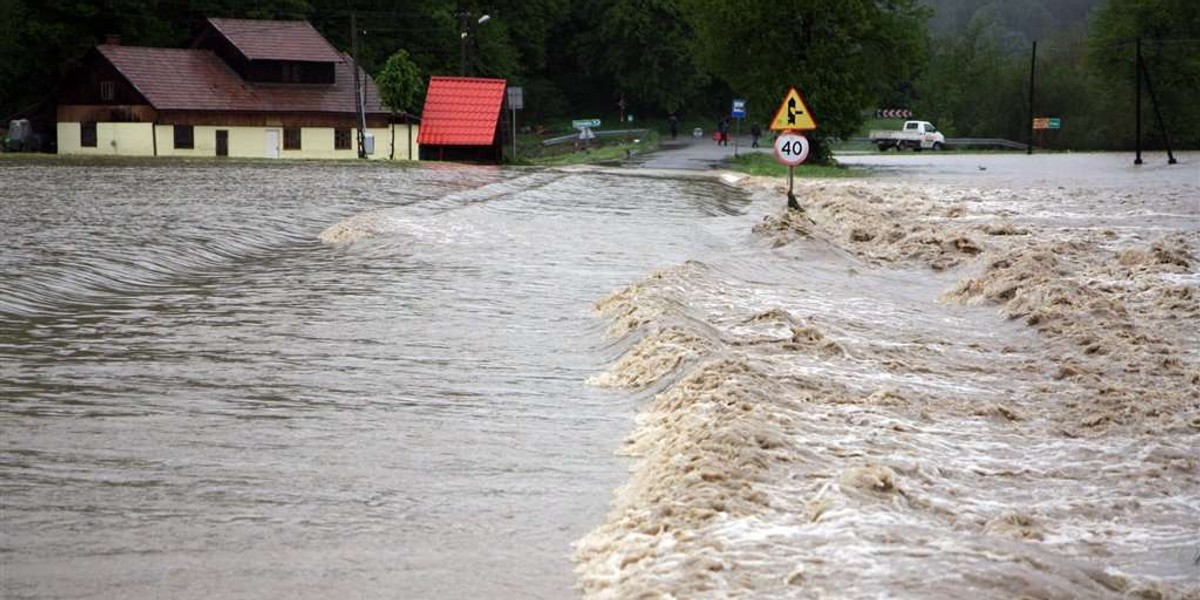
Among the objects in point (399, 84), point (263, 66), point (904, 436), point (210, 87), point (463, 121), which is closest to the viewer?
point (904, 436)

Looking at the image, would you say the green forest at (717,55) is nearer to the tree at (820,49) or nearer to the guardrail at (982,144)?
the tree at (820,49)

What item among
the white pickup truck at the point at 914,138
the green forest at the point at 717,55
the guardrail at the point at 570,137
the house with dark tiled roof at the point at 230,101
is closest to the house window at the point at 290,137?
the house with dark tiled roof at the point at 230,101

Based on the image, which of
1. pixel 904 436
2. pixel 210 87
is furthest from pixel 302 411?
pixel 210 87

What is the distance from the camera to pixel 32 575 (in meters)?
6.54

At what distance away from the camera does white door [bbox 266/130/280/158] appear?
75125 mm

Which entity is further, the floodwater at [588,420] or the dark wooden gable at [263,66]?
the dark wooden gable at [263,66]

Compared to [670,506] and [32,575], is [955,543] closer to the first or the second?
[670,506]

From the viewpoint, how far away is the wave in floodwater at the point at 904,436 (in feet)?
22.1

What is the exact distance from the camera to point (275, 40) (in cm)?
7594

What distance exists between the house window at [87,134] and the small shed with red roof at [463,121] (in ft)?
53.1

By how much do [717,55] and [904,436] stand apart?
201 ft

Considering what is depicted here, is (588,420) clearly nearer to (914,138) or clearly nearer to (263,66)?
(263,66)

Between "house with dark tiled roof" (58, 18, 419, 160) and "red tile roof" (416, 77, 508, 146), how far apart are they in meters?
2.92

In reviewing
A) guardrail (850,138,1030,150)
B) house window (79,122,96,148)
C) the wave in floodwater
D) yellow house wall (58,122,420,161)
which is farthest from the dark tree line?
the wave in floodwater
